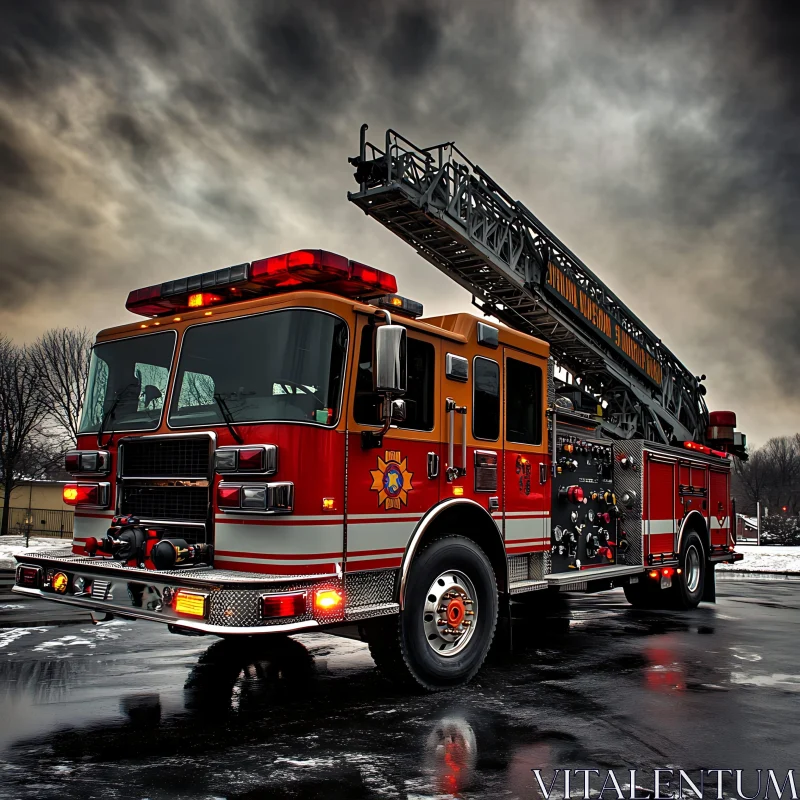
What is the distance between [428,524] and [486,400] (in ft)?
4.37

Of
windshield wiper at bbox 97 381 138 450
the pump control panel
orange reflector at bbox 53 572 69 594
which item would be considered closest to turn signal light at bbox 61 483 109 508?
windshield wiper at bbox 97 381 138 450

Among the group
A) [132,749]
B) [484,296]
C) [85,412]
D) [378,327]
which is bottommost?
[132,749]

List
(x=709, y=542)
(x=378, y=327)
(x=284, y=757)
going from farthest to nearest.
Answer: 1. (x=709, y=542)
2. (x=378, y=327)
3. (x=284, y=757)

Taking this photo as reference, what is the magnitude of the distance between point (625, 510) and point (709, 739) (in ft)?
14.9

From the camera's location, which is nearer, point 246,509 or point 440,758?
point 440,758

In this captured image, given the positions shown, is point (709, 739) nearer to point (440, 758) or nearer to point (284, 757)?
point (440, 758)

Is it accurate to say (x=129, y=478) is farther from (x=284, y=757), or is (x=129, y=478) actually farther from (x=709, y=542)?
(x=709, y=542)

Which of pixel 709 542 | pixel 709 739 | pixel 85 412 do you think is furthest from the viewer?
pixel 709 542

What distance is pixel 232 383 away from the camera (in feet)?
16.9

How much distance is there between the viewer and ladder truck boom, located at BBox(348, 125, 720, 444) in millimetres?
9742

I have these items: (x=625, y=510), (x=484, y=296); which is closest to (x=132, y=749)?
(x=625, y=510)

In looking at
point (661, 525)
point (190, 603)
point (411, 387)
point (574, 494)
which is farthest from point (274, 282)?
point (661, 525)

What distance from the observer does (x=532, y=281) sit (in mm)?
11492

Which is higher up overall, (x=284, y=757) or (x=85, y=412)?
(x=85, y=412)
